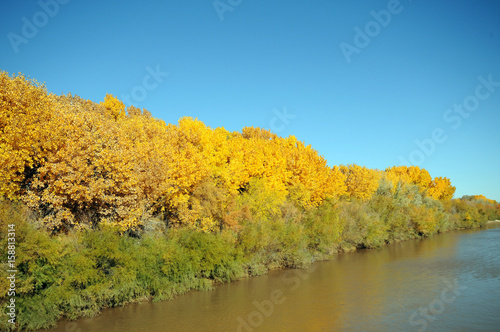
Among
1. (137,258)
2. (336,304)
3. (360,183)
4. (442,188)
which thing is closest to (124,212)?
(137,258)

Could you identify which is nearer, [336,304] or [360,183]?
[336,304]

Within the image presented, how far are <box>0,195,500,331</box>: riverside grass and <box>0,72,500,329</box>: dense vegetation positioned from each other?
0.07 m

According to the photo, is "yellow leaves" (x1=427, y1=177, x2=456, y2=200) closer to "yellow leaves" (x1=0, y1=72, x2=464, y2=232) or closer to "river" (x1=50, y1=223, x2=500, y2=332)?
"river" (x1=50, y1=223, x2=500, y2=332)

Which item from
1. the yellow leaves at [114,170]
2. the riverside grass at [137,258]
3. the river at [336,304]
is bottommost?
the river at [336,304]

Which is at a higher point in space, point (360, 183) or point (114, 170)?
point (360, 183)

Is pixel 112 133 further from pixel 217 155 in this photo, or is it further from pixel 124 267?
pixel 217 155

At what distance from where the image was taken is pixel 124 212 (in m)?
22.2

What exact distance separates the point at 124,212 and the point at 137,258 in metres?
3.07

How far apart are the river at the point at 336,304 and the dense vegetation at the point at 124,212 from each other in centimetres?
166

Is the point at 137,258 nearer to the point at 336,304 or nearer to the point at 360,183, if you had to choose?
the point at 336,304

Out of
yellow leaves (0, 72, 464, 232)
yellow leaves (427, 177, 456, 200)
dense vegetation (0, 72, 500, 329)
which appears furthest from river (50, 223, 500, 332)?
yellow leaves (427, 177, 456, 200)

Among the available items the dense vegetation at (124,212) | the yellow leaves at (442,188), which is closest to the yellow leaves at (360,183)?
the dense vegetation at (124,212)

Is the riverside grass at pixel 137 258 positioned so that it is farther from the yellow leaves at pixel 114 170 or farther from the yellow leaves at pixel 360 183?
the yellow leaves at pixel 360 183

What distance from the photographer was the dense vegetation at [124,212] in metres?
18.7
